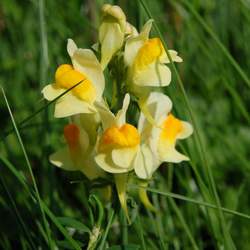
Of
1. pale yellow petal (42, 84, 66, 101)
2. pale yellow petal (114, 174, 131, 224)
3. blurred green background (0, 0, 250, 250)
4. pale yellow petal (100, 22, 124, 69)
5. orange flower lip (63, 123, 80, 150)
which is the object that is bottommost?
blurred green background (0, 0, 250, 250)

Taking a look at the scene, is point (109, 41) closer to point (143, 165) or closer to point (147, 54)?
point (147, 54)

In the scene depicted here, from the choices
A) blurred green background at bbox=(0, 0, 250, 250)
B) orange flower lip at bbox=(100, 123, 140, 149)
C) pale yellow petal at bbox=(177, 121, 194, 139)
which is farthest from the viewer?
blurred green background at bbox=(0, 0, 250, 250)

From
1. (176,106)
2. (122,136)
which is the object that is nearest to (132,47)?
(122,136)

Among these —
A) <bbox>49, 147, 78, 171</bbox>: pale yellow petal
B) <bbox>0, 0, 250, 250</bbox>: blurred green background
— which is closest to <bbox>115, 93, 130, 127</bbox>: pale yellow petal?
<bbox>49, 147, 78, 171</bbox>: pale yellow petal

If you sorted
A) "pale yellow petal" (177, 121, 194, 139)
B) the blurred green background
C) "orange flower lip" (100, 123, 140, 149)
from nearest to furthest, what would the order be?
"orange flower lip" (100, 123, 140, 149) → "pale yellow petal" (177, 121, 194, 139) → the blurred green background

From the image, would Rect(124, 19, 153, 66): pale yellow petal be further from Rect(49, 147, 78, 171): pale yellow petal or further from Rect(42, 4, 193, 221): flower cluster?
Rect(49, 147, 78, 171): pale yellow petal

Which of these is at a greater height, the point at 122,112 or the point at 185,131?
the point at 122,112

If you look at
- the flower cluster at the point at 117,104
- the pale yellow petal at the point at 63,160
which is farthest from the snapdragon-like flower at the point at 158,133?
the pale yellow petal at the point at 63,160
